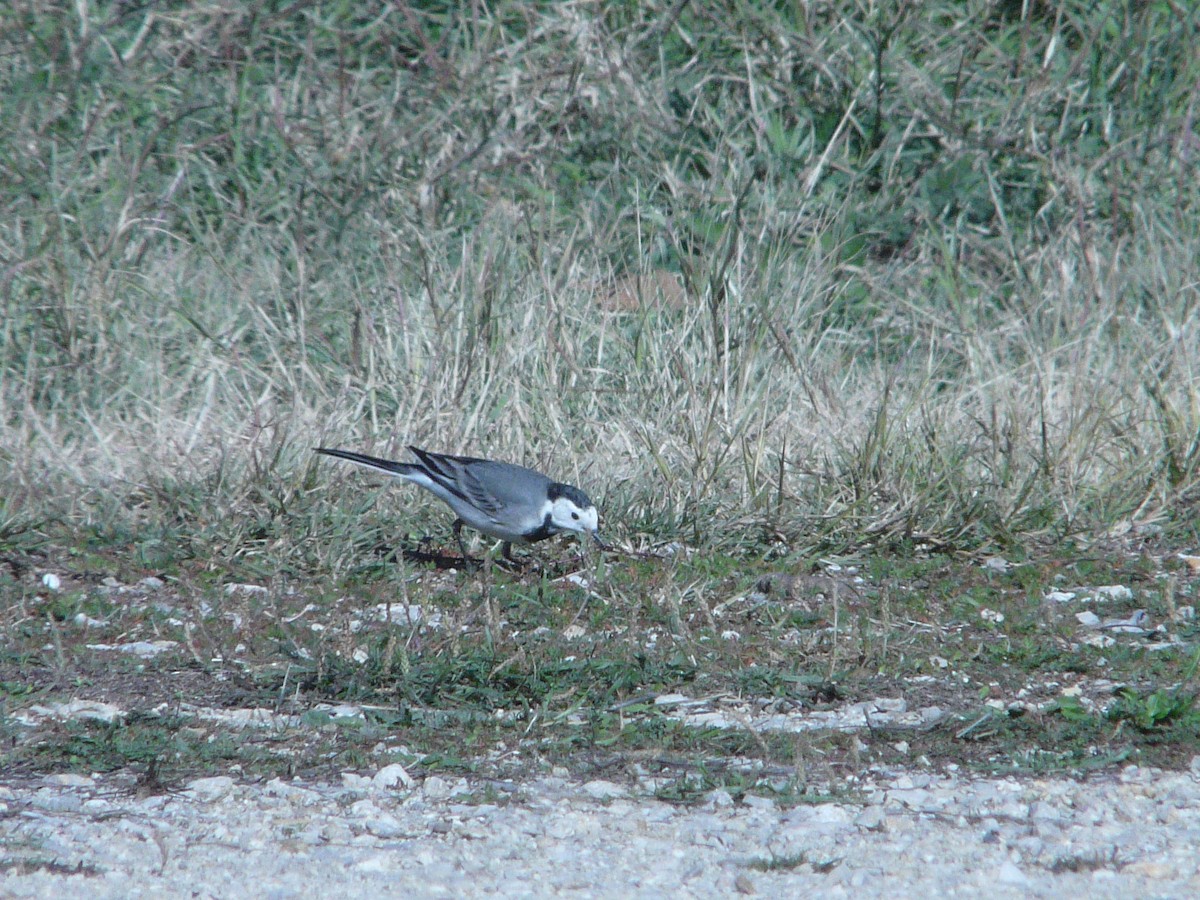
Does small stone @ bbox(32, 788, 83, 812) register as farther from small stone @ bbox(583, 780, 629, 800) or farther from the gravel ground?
small stone @ bbox(583, 780, 629, 800)

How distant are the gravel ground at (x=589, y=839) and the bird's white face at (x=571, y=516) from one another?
1.95 metres

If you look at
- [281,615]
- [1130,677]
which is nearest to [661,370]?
[281,615]

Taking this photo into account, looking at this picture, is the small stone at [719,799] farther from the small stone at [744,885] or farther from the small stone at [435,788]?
the small stone at [435,788]

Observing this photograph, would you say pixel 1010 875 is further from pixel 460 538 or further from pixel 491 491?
pixel 460 538

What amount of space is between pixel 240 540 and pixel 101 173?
3.29m

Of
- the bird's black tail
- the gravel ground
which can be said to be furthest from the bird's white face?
the gravel ground

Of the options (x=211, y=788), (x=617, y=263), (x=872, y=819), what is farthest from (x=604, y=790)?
(x=617, y=263)

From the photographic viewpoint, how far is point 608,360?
A: 703 centimetres

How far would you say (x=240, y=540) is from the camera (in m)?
5.53

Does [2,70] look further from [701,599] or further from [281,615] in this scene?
[701,599]

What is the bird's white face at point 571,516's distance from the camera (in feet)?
18.2

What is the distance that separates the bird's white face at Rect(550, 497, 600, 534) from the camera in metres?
5.54

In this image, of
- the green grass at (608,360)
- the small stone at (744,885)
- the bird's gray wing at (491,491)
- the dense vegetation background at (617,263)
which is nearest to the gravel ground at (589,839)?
the small stone at (744,885)

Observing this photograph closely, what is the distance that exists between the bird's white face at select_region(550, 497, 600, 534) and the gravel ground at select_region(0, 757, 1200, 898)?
1947 millimetres
